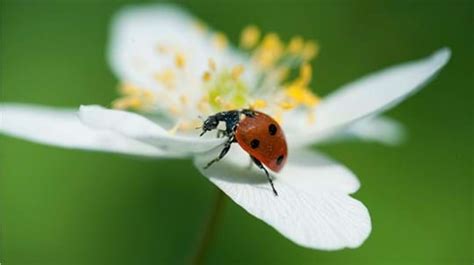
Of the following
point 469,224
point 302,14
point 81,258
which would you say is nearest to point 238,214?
point 81,258

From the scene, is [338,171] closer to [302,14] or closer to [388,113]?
[388,113]

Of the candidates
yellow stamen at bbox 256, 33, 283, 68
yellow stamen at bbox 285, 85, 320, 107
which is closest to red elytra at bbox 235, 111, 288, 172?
yellow stamen at bbox 285, 85, 320, 107

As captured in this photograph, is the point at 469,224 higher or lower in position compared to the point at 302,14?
lower

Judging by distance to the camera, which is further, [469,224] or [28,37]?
[28,37]

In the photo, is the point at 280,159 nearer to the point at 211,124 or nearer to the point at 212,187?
the point at 211,124

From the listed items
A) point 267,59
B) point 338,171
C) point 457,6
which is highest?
point 457,6

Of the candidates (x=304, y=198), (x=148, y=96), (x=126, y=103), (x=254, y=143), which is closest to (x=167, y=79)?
(x=148, y=96)
